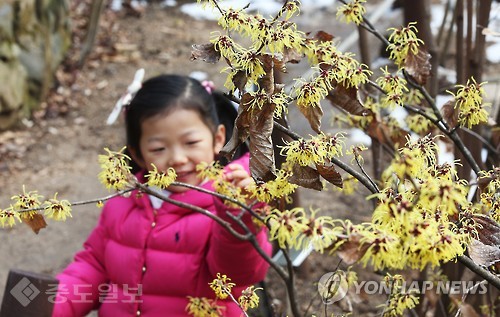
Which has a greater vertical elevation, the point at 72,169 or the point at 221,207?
the point at 72,169

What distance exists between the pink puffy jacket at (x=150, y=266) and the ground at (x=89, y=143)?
1.70 feet

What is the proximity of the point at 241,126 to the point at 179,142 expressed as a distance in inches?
43.9

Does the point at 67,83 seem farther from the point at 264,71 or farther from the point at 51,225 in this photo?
the point at 264,71

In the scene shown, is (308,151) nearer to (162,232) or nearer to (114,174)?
(114,174)

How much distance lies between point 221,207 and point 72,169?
8.64ft

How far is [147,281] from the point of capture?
7.39 feet

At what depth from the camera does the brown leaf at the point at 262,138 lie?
3.43 ft

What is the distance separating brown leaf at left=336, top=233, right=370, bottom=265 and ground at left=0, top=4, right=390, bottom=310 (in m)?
0.98

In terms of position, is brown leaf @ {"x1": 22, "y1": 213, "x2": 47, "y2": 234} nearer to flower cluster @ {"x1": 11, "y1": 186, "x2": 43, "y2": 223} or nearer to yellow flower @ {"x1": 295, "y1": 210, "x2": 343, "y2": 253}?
flower cluster @ {"x1": 11, "y1": 186, "x2": 43, "y2": 223}

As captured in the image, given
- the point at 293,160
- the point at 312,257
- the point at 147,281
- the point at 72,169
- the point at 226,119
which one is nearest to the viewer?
the point at 293,160

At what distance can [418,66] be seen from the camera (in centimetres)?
132

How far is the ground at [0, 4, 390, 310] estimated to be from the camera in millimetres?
3373

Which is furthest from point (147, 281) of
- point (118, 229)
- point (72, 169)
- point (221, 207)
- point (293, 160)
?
point (72, 169)

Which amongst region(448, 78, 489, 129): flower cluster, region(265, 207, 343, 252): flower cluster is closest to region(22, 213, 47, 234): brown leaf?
region(265, 207, 343, 252): flower cluster
